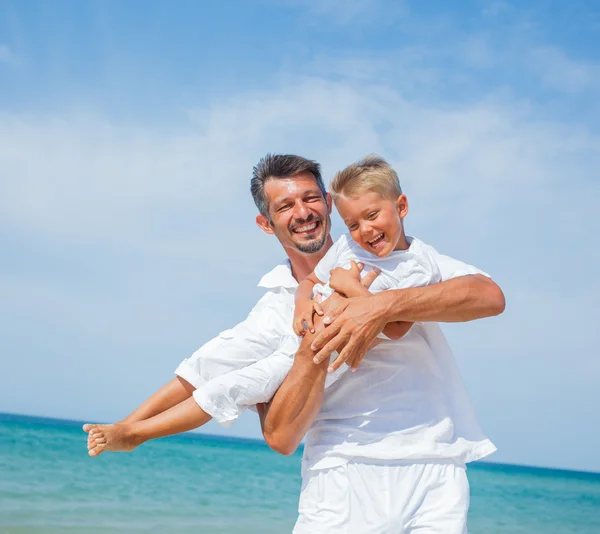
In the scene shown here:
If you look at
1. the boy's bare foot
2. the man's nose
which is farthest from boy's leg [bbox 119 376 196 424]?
the man's nose

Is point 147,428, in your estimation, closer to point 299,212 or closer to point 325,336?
point 325,336

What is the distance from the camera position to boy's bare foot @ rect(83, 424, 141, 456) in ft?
9.78

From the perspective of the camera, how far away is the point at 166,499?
12.8m

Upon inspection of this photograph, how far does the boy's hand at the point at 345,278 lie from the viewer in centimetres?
266

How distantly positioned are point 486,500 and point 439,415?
17.5 meters

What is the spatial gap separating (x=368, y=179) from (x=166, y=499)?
11010 mm

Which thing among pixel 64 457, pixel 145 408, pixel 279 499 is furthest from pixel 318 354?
pixel 64 457

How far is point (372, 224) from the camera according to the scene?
281 centimetres

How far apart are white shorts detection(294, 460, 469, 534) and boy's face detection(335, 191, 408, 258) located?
29.3 inches

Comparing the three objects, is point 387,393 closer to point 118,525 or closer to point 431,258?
point 431,258

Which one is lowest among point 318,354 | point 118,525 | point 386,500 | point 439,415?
point 118,525

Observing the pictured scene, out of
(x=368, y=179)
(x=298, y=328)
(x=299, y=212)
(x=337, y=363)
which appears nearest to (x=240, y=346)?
(x=298, y=328)

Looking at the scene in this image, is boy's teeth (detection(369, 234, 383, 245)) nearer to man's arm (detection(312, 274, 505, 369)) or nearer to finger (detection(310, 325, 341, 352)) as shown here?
man's arm (detection(312, 274, 505, 369))

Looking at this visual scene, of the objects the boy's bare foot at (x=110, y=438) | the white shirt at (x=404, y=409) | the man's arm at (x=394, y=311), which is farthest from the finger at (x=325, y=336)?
the boy's bare foot at (x=110, y=438)
